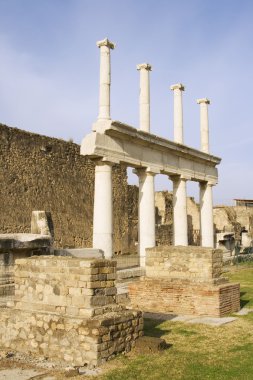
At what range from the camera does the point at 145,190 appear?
1495 cm

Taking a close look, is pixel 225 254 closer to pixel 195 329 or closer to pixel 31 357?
pixel 195 329

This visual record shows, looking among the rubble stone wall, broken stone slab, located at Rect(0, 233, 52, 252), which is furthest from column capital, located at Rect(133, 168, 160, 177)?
broken stone slab, located at Rect(0, 233, 52, 252)

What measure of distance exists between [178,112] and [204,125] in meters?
2.12

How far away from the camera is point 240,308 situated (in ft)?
30.5

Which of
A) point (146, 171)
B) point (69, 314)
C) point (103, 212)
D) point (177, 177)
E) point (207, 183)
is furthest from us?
point (207, 183)

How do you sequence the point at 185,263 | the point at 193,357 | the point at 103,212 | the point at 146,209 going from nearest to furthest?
the point at 193,357 → the point at 185,263 → the point at 103,212 → the point at 146,209

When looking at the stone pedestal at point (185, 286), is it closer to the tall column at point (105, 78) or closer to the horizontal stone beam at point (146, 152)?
the horizontal stone beam at point (146, 152)

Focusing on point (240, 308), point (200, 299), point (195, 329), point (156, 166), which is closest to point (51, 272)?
point (195, 329)

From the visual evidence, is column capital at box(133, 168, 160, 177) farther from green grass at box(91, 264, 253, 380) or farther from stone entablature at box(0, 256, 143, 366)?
stone entablature at box(0, 256, 143, 366)

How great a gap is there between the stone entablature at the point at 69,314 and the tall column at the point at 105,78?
290 inches

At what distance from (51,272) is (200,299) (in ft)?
12.2

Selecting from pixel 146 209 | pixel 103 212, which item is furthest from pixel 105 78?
pixel 146 209

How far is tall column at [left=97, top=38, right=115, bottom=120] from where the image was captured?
1279 centimetres

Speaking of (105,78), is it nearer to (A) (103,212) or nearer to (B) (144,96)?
(B) (144,96)
